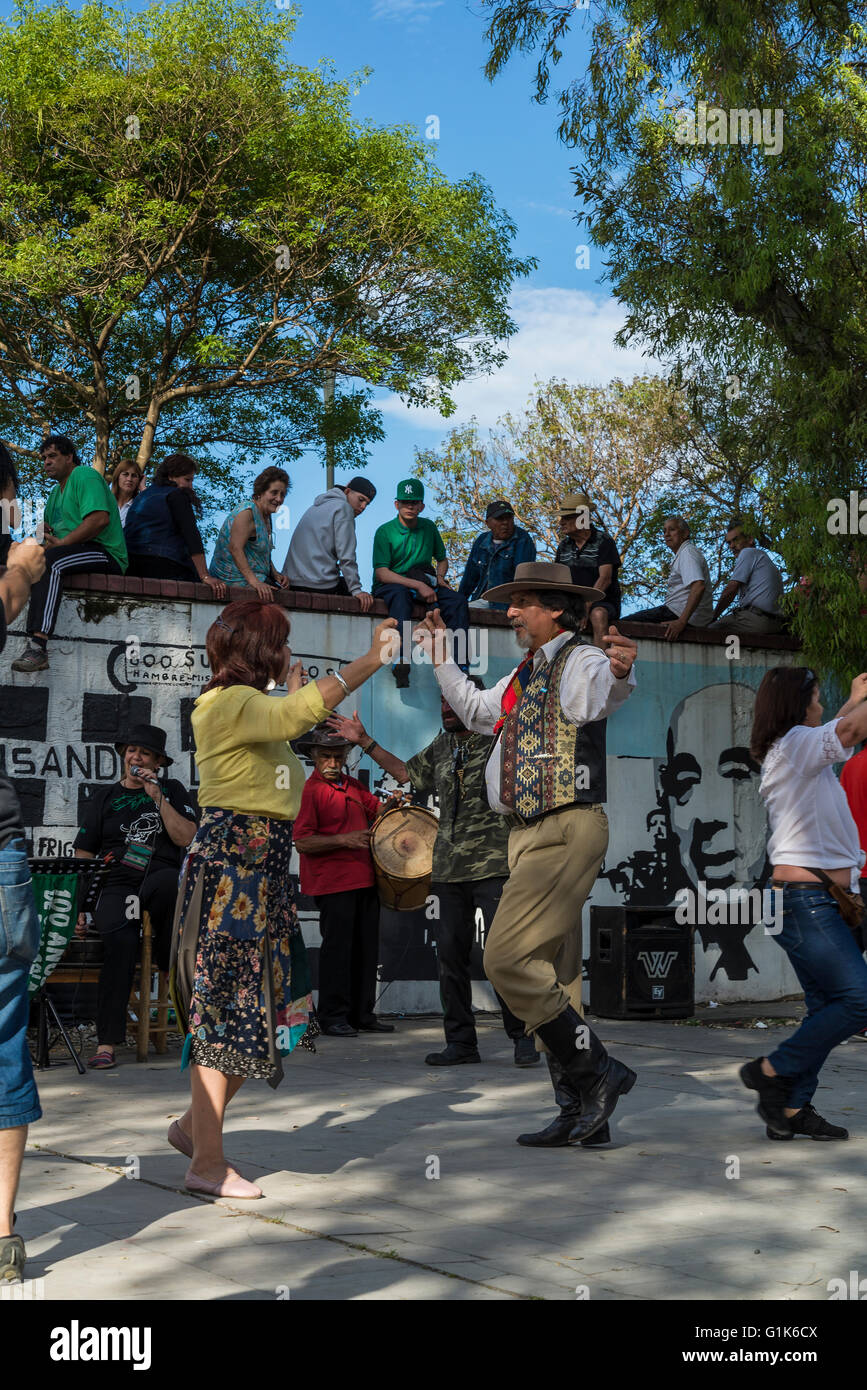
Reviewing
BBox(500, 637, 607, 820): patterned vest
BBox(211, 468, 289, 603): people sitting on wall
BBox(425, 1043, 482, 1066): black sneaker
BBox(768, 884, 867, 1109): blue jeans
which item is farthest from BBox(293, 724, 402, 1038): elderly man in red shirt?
BBox(768, 884, 867, 1109): blue jeans

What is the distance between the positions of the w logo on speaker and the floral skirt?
6571 mm

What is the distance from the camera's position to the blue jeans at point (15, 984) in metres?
3.95

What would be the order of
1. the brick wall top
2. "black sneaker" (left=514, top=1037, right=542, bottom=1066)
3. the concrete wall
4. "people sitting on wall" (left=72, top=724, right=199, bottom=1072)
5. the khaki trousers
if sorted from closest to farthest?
the khaki trousers < "black sneaker" (left=514, top=1037, right=542, bottom=1066) < "people sitting on wall" (left=72, top=724, right=199, bottom=1072) < the concrete wall < the brick wall top

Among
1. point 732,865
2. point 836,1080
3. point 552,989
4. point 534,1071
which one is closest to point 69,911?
point 534,1071

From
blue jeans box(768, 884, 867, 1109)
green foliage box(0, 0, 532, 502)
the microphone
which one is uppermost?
green foliage box(0, 0, 532, 502)

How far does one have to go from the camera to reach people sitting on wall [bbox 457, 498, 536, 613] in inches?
498

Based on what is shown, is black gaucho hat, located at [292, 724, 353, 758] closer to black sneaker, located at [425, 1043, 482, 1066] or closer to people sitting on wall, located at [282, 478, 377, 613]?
people sitting on wall, located at [282, 478, 377, 613]

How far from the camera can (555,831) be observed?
6.04m

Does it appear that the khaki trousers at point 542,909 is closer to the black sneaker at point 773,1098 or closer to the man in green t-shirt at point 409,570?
the black sneaker at point 773,1098

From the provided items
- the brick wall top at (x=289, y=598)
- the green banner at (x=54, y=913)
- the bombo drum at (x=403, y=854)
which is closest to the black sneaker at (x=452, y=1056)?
the bombo drum at (x=403, y=854)

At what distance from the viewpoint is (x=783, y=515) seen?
1308cm

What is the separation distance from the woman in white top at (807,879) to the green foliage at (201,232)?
19.4 metres
